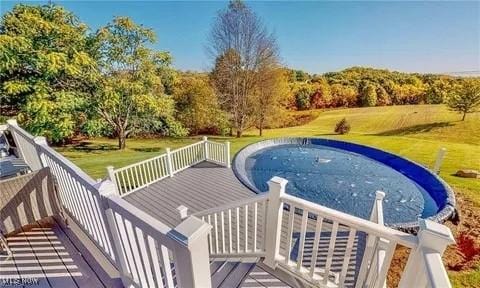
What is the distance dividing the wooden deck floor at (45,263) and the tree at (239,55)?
45.8 ft

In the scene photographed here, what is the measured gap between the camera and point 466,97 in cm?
1727

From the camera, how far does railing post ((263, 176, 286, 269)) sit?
7.86 feet

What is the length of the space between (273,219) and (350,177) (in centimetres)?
797

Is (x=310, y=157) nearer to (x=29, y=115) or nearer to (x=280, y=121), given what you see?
(x=280, y=121)

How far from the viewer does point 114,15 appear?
34.5 feet

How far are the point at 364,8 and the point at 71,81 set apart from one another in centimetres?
1421

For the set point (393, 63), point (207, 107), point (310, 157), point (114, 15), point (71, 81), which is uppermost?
point (114, 15)

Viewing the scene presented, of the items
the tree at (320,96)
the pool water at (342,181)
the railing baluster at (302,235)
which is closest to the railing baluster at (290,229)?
the railing baluster at (302,235)

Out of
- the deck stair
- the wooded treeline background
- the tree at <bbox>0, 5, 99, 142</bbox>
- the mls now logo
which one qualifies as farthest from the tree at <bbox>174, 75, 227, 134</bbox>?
the mls now logo

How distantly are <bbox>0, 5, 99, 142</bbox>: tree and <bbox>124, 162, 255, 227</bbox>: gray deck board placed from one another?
585 cm

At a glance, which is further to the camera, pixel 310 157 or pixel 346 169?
pixel 310 157

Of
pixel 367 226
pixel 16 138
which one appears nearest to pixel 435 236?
pixel 367 226

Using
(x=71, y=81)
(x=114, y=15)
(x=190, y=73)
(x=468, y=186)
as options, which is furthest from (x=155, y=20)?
(x=468, y=186)

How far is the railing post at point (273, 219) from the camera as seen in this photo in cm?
240
